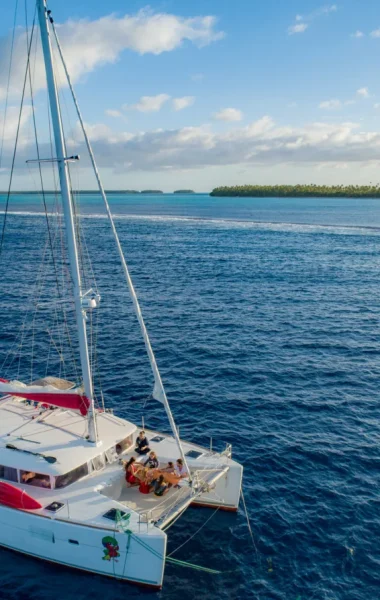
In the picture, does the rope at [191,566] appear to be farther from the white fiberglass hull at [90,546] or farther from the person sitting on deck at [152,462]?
the person sitting on deck at [152,462]

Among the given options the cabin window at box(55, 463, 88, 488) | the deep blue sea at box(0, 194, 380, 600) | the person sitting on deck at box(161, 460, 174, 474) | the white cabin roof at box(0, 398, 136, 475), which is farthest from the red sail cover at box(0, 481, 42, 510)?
the person sitting on deck at box(161, 460, 174, 474)

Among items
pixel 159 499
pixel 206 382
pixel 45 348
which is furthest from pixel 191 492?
pixel 45 348

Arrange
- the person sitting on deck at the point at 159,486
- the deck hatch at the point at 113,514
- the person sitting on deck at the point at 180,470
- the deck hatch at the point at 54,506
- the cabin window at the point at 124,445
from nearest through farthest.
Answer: the deck hatch at the point at 113,514
the deck hatch at the point at 54,506
the person sitting on deck at the point at 159,486
the person sitting on deck at the point at 180,470
the cabin window at the point at 124,445

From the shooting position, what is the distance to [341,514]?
2488 cm

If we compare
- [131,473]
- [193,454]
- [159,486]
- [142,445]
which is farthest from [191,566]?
[142,445]

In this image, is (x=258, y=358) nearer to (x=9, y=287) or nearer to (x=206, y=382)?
(x=206, y=382)

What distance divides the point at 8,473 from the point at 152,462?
A: 641cm

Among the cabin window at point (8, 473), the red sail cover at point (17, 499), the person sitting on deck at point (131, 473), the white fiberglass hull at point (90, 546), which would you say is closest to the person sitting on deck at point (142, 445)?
the person sitting on deck at point (131, 473)

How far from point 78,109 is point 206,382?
22428 mm

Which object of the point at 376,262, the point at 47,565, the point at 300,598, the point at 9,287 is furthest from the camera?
the point at 376,262

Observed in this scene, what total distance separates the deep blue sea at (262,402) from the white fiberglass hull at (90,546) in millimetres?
710

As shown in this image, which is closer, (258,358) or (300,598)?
(300,598)

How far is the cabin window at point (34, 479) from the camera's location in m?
22.4

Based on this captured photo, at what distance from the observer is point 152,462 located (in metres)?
23.9
